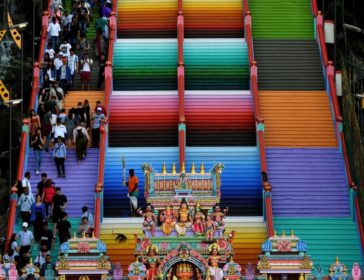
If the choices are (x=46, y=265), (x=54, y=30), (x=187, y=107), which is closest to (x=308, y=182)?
(x=187, y=107)

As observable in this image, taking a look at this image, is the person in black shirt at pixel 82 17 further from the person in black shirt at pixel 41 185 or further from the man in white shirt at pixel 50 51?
the person in black shirt at pixel 41 185

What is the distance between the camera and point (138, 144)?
154 feet

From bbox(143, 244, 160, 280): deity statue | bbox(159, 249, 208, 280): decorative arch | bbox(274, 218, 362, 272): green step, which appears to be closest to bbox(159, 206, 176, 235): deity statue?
bbox(143, 244, 160, 280): deity statue

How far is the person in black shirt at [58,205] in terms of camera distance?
138ft

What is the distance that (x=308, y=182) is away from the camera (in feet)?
148

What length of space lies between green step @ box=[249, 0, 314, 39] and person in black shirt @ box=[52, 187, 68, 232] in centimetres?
1294

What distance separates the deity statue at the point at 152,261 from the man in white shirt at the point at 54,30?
1691 cm

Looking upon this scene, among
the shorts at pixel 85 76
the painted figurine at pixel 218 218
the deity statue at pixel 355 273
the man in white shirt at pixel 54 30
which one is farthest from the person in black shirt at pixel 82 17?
the deity statue at pixel 355 273

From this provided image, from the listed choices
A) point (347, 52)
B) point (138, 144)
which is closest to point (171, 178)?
point (138, 144)

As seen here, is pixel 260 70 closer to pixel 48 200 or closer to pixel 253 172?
pixel 253 172

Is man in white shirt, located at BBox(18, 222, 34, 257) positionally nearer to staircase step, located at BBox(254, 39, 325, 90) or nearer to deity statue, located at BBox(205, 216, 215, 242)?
deity statue, located at BBox(205, 216, 215, 242)

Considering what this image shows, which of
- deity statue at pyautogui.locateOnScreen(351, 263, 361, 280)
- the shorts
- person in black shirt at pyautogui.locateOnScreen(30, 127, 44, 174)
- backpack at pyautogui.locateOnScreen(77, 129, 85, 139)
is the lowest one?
deity statue at pyautogui.locateOnScreen(351, 263, 361, 280)

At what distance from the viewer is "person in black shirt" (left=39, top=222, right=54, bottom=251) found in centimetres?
4100

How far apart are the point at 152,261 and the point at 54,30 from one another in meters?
17.3
